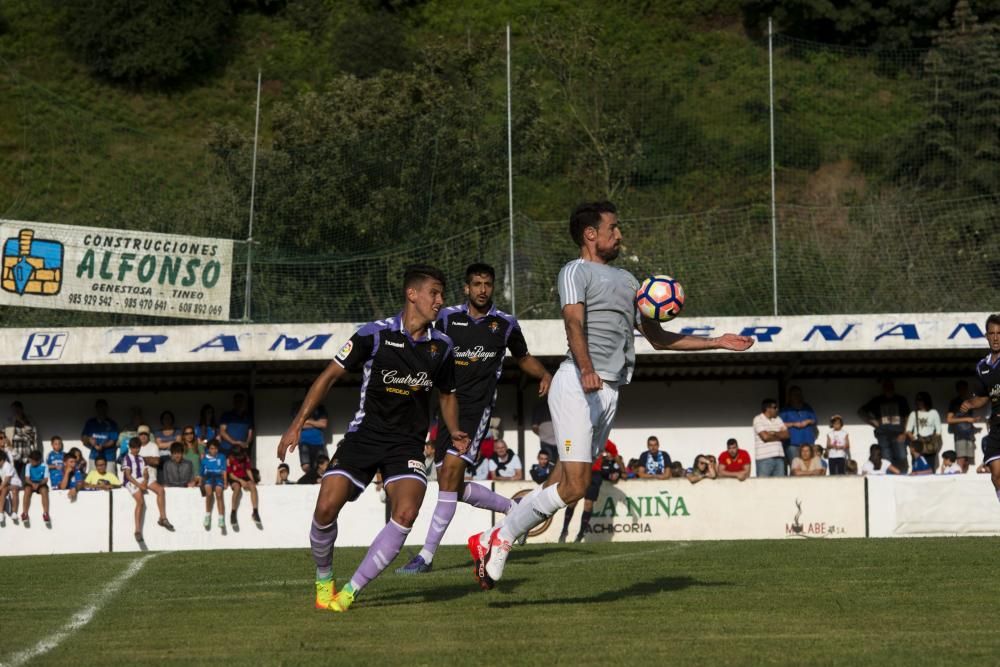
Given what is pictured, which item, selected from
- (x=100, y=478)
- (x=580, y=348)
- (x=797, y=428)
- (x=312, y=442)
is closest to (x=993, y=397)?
(x=580, y=348)

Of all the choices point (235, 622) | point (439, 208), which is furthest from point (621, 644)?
point (439, 208)

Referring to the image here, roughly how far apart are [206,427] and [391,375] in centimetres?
1634

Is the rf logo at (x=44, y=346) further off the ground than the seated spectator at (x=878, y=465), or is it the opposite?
the rf logo at (x=44, y=346)

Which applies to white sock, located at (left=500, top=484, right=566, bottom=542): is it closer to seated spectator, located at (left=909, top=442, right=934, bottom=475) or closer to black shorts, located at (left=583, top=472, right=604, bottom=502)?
black shorts, located at (left=583, top=472, right=604, bottom=502)

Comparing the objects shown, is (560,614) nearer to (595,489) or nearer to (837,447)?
(595,489)

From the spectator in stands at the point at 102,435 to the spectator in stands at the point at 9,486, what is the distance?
2009 millimetres

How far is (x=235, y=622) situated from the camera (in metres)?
7.34

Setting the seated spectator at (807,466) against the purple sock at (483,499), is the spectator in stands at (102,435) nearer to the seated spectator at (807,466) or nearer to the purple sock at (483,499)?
the seated spectator at (807,466)

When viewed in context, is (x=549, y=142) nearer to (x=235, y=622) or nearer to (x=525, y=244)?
(x=525, y=244)

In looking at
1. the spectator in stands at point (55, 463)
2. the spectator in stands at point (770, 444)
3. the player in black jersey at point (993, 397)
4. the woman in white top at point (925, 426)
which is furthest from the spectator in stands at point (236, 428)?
the player in black jersey at point (993, 397)

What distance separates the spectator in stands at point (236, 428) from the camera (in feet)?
77.1

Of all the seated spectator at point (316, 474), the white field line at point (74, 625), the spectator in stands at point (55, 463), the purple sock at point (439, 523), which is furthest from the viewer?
the spectator in stands at point (55, 463)

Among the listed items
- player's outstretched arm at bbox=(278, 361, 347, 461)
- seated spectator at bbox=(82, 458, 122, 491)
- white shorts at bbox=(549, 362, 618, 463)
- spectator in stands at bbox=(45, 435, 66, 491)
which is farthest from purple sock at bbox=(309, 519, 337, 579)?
spectator in stands at bbox=(45, 435, 66, 491)

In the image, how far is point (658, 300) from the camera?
8.25 meters
